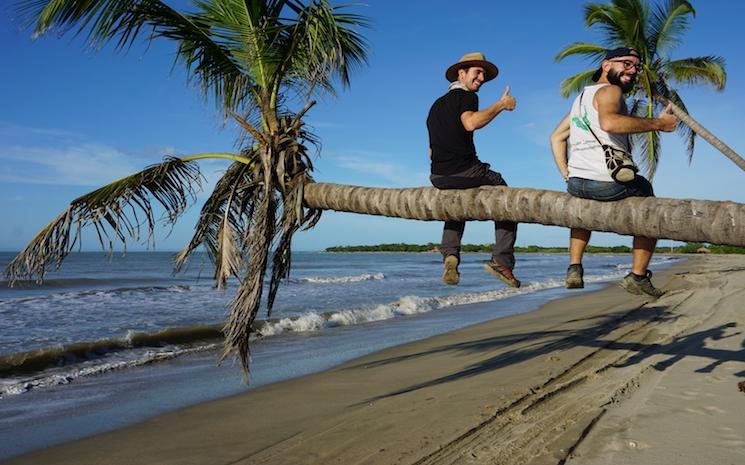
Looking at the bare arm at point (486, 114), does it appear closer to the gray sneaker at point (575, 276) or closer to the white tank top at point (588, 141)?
the white tank top at point (588, 141)

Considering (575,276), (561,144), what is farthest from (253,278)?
(561,144)

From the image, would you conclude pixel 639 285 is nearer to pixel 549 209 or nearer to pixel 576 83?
pixel 549 209

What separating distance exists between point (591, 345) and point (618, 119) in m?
6.77

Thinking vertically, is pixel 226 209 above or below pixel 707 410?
above

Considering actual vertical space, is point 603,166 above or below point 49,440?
above

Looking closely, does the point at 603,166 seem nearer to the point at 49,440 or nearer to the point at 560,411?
the point at 560,411

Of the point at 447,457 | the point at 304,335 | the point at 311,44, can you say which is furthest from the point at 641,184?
the point at 304,335

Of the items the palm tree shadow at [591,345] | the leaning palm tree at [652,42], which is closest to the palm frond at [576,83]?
the leaning palm tree at [652,42]

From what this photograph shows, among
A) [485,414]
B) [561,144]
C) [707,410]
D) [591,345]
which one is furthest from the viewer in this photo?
[591,345]

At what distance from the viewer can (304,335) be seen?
12.9 meters

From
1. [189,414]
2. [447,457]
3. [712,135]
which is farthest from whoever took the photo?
[712,135]

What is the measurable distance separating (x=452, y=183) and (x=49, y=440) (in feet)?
17.0

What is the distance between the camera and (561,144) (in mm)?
4391

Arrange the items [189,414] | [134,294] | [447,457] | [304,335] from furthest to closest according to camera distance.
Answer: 1. [134,294]
2. [304,335]
3. [189,414]
4. [447,457]
